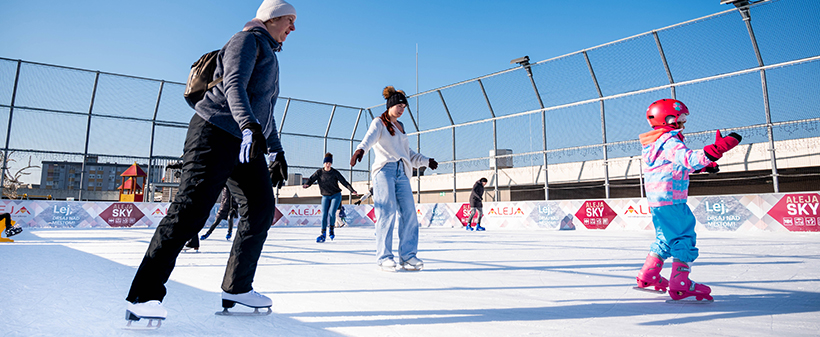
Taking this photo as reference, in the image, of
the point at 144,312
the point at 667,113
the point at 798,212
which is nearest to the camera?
the point at 144,312

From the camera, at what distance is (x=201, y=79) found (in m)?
1.91

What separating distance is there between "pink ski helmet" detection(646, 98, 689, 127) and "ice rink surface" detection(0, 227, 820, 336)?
966 millimetres

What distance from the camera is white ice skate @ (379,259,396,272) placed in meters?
3.48

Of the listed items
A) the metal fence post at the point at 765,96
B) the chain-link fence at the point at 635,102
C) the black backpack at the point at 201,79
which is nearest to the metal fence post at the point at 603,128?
the chain-link fence at the point at 635,102

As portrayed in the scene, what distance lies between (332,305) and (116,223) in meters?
12.2

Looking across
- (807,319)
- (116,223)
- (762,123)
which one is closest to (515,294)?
(807,319)

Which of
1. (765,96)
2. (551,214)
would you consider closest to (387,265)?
(551,214)

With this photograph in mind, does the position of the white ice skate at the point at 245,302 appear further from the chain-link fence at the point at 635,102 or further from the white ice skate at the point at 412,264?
the chain-link fence at the point at 635,102

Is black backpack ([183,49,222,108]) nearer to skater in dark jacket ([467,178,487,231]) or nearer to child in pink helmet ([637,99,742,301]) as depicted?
child in pink helmet ([637,99,742,301])

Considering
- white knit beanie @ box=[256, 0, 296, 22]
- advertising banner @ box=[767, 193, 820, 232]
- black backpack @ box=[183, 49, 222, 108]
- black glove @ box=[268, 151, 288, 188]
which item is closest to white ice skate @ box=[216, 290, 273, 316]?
black glove @ box=[268, 151, 288, 188]

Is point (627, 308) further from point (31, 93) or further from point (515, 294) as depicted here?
point (31, 93)

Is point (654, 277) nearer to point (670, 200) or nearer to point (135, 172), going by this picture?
point (670, 200)

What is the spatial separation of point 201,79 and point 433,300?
58.3 inches

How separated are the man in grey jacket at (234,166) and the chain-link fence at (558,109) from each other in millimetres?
8846
